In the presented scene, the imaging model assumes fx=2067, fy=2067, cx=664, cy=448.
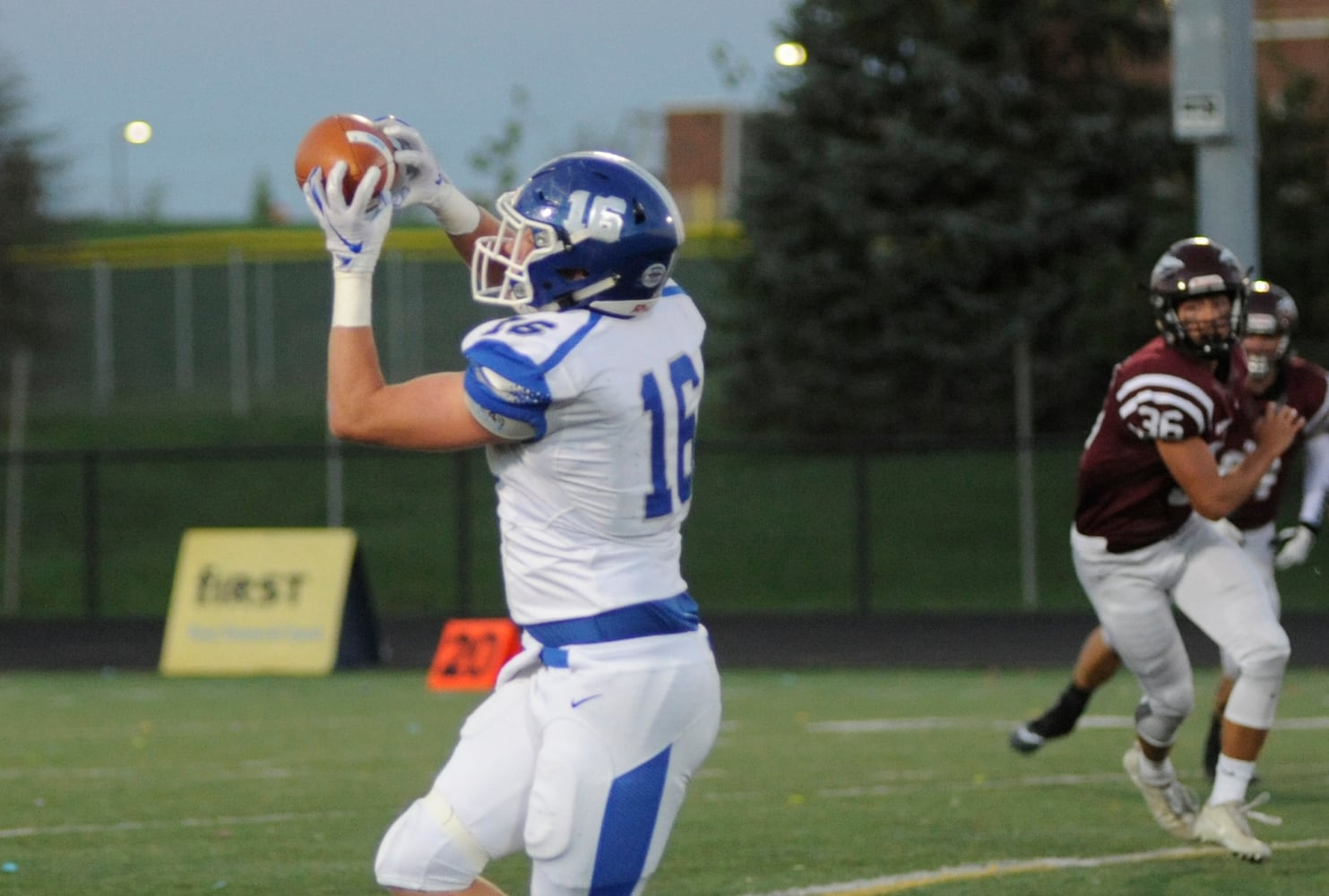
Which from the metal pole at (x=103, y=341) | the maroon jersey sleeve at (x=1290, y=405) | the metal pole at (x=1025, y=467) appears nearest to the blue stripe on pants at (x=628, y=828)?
the maroon jersey sleeve at (x=1290, y=405)

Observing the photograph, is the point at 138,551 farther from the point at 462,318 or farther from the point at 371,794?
the point at 371,794

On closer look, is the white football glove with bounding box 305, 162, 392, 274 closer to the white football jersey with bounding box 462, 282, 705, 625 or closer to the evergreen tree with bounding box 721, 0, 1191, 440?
the white football jersey with bounding box 462, 282, 705, 625

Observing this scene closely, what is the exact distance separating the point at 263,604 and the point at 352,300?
34.9 feet

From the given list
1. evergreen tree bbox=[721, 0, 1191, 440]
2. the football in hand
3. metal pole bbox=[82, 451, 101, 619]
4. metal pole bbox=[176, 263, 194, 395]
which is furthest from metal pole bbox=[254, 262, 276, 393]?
the football in hand

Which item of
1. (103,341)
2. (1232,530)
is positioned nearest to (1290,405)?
(1232,530)

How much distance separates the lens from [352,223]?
12.5 ft

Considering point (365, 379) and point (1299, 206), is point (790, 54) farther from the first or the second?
point (365, 379)

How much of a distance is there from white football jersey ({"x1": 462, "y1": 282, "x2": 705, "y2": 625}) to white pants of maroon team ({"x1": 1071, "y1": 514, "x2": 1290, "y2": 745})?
2.94 m

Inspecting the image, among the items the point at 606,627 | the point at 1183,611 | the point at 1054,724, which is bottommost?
the point at 1054,724

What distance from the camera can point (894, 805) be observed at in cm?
726

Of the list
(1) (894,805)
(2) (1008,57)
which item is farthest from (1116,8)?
(1) (894,805)

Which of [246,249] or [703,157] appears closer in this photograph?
[246,249]

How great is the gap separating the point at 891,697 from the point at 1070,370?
32.7 ft

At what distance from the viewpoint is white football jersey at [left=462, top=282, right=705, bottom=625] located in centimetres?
363
